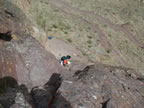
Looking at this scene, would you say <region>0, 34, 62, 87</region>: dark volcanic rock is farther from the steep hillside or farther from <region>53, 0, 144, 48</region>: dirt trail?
<region>53, 0, 144, 48</region>: dirt trail

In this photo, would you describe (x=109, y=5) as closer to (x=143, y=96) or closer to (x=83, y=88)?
(x=143, y=96)

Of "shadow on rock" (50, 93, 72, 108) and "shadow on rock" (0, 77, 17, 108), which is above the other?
"shadow on rock" (0, 77, 17, 108)

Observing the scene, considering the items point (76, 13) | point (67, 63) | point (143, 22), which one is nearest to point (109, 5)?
point (143, 22)

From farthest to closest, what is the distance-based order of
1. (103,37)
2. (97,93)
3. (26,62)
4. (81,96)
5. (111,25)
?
(111,25), (103,37), (26,62), (97,93), (81,96)

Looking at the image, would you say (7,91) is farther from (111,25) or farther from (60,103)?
(111,25)

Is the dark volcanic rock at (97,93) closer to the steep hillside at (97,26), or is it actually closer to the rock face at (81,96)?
the rock face at (81,96)

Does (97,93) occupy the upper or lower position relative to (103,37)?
lower

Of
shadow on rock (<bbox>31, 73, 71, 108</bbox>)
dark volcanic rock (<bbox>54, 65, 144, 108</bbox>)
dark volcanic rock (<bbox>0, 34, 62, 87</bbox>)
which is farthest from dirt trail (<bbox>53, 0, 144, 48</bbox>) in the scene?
shadow on rock (<bbox>31, 73, 71, 108</bbox>)

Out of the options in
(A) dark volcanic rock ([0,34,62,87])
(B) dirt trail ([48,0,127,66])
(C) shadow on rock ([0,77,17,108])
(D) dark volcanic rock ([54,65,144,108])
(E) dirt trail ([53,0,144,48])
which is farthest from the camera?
(E) dirt trail ([53,0,144,48])

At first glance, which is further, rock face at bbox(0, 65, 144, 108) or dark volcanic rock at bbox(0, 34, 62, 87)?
dark volcanic rock at bbox(0, 34, 62, 87)

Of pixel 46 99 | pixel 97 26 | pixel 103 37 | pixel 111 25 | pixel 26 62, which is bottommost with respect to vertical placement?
pixel 46 99

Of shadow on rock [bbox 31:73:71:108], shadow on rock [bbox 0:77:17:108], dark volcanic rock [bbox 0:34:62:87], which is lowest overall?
shadow on rock [bbox 31:73:71:108]

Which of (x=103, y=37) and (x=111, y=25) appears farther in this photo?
(x=111, y=25)

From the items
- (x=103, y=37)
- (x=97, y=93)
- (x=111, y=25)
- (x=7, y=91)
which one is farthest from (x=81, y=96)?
(x=111, y=25)
